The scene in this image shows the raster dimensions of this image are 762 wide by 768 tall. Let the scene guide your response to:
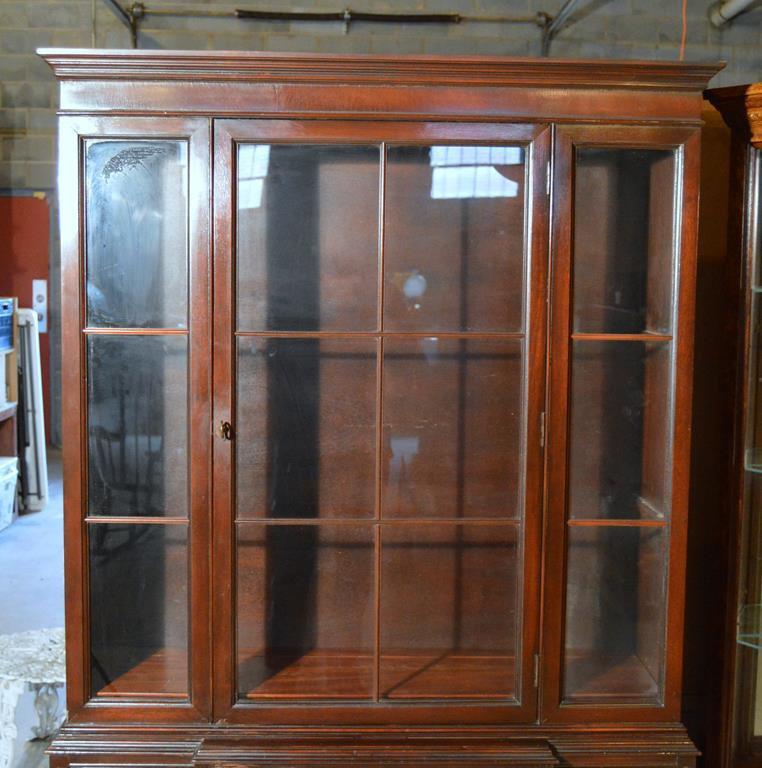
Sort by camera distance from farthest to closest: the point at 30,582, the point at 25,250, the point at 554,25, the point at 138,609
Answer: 1. the point at 25,250
2. the point at 554,25
3. the point at 30,582
4. the point at 138,609

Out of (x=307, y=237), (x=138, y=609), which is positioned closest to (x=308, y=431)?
(x=307, y=237)

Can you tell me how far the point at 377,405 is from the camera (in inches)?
81.6

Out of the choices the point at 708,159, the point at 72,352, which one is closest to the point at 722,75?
the point at 708,159

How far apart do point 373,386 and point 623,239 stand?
0.69 m

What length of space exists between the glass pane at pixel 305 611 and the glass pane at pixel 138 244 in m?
0.56

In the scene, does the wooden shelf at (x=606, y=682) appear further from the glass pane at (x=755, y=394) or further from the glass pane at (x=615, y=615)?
the glass pane at (x=755, y=394)

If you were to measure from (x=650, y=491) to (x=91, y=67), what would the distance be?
1.58 m

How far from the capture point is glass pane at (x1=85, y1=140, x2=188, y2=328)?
6.45ft

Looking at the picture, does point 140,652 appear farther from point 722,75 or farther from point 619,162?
point 722,75

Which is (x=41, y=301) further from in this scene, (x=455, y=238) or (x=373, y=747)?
(x=373, y=747)

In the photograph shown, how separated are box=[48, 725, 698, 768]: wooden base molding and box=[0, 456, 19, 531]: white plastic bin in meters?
3.01

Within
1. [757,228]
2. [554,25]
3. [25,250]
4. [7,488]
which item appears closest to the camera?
[757,228]

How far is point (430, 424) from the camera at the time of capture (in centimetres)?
215

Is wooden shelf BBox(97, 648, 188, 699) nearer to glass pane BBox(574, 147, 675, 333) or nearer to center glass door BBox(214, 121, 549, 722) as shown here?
center glass door BBox(214, 121, 549, 722)
